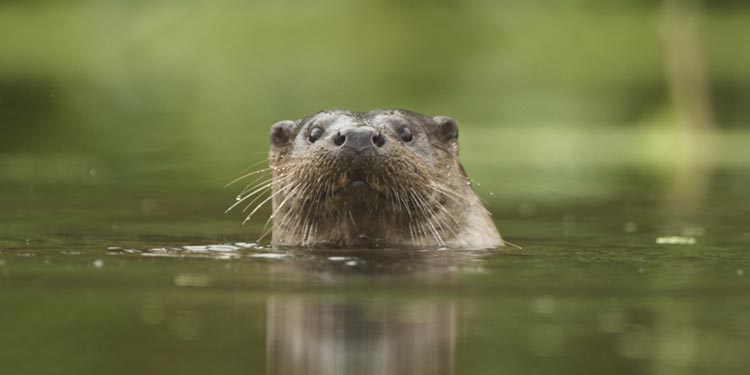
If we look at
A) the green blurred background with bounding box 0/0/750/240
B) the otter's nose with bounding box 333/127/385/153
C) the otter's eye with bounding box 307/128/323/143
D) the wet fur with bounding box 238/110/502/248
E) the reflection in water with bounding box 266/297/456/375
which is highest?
the green blurred background with bounding box 0/0/750/240

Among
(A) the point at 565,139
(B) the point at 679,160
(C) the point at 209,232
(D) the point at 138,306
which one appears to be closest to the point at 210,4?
(A) the point at 565,139

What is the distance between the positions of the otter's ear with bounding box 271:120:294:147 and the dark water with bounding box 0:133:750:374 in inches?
25.4

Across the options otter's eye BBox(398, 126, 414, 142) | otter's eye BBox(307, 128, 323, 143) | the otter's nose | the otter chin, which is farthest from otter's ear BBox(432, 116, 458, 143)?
the otter's nose

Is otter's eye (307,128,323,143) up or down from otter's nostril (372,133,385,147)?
up

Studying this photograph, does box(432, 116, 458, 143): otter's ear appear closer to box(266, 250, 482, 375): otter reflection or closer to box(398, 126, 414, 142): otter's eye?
box(398, 126, 414, 142): otter's eye

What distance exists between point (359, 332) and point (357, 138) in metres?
2.59

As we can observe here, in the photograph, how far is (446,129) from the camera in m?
9.92

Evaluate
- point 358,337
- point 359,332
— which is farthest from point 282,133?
point 358,337

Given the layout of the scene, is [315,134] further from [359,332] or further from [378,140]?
[359,332]

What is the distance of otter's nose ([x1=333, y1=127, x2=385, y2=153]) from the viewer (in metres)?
8.57

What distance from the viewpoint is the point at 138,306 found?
684 cm

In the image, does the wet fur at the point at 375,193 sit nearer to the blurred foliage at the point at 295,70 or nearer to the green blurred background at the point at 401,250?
the green blurred background at the point at 401,250

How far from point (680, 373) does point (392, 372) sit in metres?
0.89

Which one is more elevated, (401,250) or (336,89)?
(336,89)
